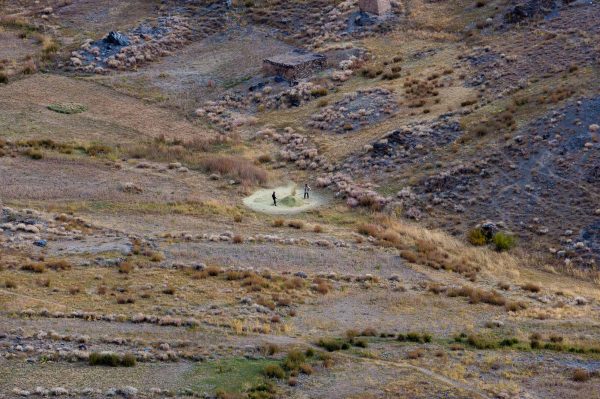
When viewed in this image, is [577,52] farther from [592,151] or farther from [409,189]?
[409,189]

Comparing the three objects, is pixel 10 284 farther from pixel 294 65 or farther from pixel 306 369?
pixel 294 65

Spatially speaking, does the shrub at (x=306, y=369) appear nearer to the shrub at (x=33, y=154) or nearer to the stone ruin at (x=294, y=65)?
the shrub at (x=33, y=154)

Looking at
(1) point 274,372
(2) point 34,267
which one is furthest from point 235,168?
(1) point 274,372

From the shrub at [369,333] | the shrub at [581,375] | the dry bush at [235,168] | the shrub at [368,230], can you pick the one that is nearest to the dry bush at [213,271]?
the shrub at [369,333]

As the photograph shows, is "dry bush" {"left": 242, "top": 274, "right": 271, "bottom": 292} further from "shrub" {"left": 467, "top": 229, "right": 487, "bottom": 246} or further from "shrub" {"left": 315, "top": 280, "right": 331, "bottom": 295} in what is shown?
"shrub" {"left": 467, "top": 229, "right": 487, "bottom": 246}

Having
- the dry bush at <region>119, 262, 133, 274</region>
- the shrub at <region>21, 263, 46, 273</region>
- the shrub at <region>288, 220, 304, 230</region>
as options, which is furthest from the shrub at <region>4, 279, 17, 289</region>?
the shrub at <region>288, 220, 304, 230</region>

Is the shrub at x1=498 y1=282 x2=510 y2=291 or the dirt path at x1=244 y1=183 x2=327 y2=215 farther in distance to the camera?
the dirt path at x1=244 y1=183 x2=327 y2=215
